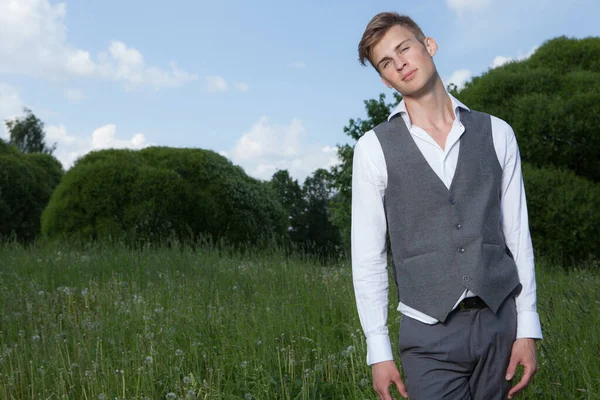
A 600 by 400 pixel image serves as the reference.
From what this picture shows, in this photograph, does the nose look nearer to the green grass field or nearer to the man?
the man

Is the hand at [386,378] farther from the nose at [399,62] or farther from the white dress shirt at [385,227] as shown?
the nose at [399,62]

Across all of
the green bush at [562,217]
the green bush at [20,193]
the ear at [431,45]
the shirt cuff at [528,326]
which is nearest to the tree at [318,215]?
the green bush at [20,193]

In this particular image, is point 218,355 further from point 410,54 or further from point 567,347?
point 410,54

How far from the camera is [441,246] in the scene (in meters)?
2.16

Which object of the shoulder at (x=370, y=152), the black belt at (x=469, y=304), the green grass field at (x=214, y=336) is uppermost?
the shoulder at (x=370, y=152)

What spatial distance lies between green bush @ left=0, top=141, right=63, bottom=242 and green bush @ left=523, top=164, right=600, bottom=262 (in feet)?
36.1

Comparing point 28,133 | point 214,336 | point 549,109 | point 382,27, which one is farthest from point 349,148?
point 28,133

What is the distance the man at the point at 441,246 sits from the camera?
2127mm

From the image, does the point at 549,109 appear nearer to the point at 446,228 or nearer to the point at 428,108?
the point at 428,108

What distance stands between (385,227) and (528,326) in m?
0.60

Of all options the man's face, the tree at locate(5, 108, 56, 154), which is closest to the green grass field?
the man's face

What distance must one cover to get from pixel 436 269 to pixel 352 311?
3.13 metres

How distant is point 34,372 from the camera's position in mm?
4449

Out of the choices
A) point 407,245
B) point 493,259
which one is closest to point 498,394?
point 493,259
